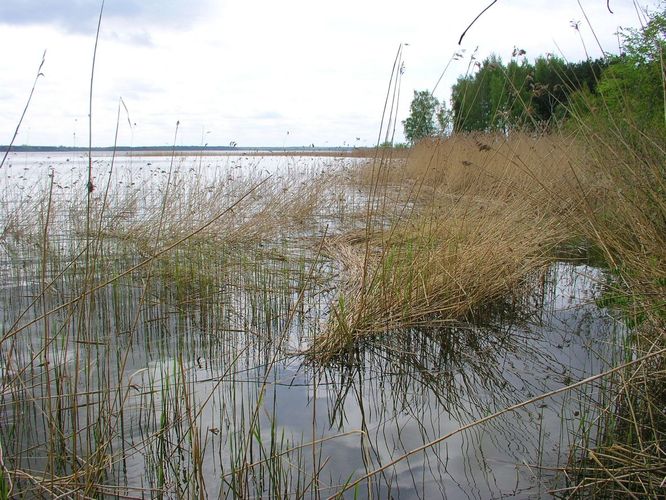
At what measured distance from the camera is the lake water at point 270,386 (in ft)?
7.05

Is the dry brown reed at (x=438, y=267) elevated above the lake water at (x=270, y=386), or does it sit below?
above

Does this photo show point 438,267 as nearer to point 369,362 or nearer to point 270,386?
point 369,362

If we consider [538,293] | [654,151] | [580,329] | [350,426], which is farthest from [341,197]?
[350,426]

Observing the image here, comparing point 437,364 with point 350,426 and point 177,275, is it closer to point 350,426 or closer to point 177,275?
point 350,426

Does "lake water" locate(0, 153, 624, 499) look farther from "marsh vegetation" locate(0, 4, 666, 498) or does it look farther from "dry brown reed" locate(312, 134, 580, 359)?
"dry brown reed" locate(312, 134, 580, 359)

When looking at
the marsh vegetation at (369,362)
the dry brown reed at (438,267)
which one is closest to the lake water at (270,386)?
the marsh vegetation at (369,362)

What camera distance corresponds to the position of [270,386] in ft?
10.0

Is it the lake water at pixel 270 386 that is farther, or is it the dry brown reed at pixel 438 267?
the dry brown reed at pixel 438 267

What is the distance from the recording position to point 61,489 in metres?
1.80

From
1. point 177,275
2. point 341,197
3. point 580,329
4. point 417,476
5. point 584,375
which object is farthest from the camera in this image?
point 341,197

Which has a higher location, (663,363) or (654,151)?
(654,151)

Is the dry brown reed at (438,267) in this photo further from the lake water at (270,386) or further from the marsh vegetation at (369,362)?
the lake water at (270,386)

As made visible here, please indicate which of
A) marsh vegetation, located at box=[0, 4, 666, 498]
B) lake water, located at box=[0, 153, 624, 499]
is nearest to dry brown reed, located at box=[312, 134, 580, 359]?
marsh vegetation, located at box=[0, 4, 666, 498]

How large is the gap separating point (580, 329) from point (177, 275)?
321 centimetres
